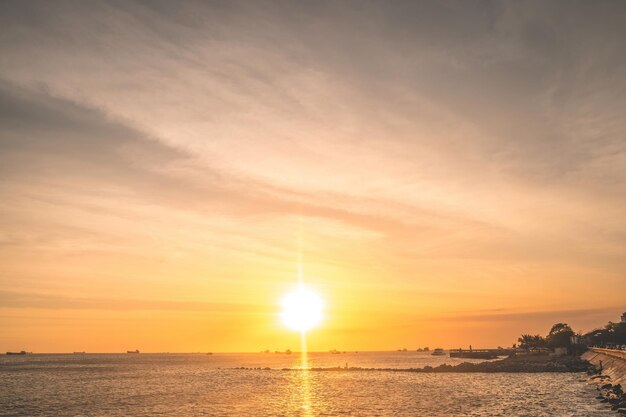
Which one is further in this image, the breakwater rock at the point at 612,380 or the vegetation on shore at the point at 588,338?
the vegetation on shore at the point at 588,338

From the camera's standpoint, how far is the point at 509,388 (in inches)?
3346

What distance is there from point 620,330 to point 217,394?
470 ft

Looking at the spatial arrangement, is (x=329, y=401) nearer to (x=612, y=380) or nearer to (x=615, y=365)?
(x=612, y=380)

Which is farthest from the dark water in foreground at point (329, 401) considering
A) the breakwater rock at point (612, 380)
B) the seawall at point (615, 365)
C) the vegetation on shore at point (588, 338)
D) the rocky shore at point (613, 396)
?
the vegetation on shore at point (588, 338)

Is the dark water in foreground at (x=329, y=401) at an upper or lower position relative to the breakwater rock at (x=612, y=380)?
lower

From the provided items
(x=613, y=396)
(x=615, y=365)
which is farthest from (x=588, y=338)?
(x=613, y=396)

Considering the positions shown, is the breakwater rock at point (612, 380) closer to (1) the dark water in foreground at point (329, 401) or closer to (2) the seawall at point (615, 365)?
(2) the seawall at point (615, 365)

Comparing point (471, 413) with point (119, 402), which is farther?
point (119, 402)

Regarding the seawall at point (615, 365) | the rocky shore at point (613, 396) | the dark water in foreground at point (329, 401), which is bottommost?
the dark water in foreground at point (329, 401)

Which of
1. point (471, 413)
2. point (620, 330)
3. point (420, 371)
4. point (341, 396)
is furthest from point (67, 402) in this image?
point (620, 330)

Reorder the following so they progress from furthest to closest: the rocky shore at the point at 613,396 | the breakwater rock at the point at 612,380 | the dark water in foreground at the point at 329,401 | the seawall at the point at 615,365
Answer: the seawall at the point at 615,365, the dark water in foreground at the point at 329,401, the breakwater rock at the point at 612,380, the rocky shore at the point at 613,396

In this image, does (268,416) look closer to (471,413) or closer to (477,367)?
(471,413)

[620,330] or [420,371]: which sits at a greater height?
[620,330]

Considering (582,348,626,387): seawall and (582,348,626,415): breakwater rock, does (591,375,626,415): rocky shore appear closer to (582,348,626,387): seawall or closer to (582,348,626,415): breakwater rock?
(582,348,626,415): breakwater rock
